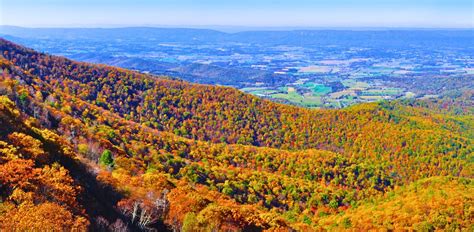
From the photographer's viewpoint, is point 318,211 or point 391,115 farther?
point 391,115

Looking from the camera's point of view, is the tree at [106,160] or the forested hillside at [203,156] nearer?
the forested hillside at [203,156]

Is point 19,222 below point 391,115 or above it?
above

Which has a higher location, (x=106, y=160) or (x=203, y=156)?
(x=106, y=160)

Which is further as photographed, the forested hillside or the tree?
the tree

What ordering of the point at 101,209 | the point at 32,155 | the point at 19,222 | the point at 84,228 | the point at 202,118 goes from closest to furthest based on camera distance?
the point at 19,222 < the point at 84,228 < the point at 101,209 < the point at 32,155 < the point at 202,118

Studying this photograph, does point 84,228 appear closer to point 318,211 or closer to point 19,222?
point 19,222

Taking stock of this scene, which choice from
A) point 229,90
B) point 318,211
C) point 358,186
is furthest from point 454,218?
point 229,90

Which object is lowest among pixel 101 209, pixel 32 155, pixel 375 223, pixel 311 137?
pixel 311 137

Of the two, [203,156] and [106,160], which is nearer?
[106,160]
